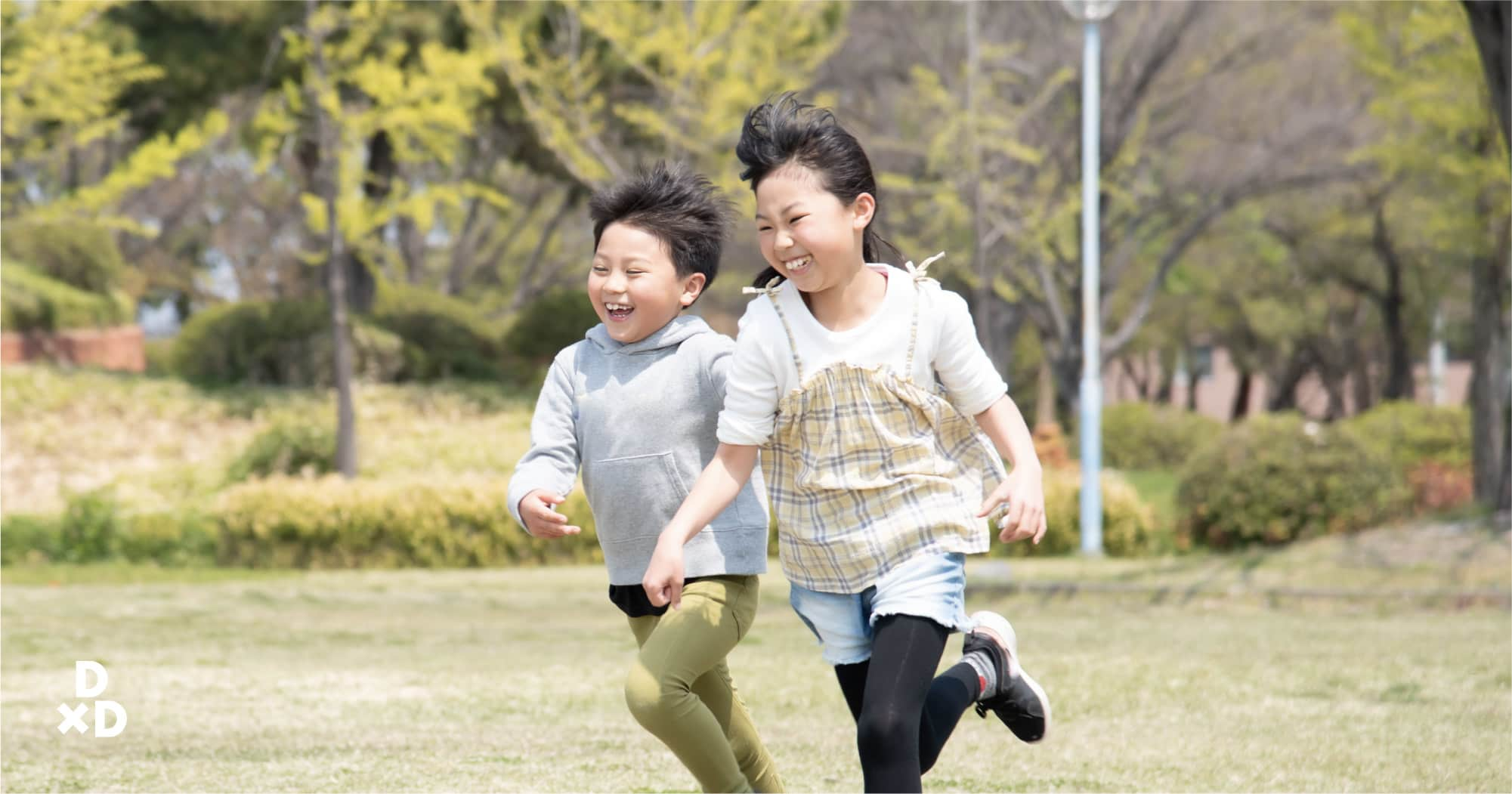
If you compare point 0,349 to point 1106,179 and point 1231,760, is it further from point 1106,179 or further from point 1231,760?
point 1231,760

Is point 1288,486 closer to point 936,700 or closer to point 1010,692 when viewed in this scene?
point 1010,692

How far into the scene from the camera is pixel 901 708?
3268mm

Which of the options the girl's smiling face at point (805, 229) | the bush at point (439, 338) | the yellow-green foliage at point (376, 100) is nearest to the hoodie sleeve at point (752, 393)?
the girl's smiling face at point (805, 229)

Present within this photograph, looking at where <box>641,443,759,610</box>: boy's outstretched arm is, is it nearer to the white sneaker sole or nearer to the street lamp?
the white sneaker sole

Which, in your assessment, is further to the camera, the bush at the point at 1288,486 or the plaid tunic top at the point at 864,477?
the bush at the point at 1288,486

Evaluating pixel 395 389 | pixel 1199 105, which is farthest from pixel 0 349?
pixel 1199 105

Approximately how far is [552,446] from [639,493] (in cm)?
25

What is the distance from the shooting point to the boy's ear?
386 centimetres

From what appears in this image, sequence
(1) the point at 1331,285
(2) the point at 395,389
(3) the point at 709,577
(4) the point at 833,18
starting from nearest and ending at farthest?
(3) the point at 709,577
(2) the point at 395,389
(4) the point at 833,18
(1) the point at 1331,285

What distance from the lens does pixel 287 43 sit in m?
19.5

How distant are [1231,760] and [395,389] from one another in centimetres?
1567

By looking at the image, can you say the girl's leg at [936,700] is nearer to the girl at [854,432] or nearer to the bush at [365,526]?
the girl at [854,432]

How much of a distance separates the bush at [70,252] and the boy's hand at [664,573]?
19408 mm

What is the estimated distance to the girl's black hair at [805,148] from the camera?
347 centimetres
